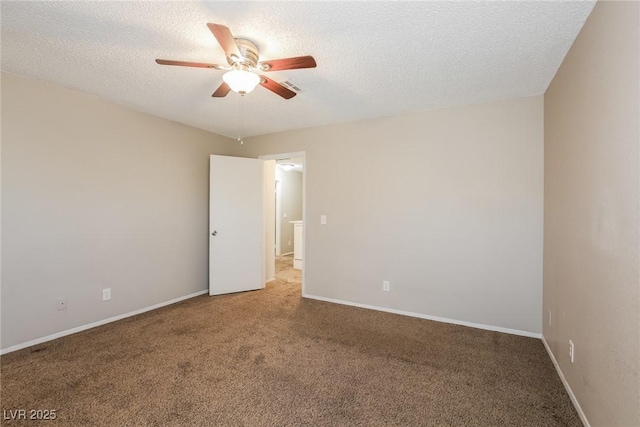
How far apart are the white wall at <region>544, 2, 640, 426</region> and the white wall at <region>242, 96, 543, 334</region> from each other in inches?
23.9

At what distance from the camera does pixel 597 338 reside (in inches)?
59.7

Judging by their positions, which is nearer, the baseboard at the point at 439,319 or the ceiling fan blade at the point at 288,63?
the ceiling fan blade at the point at 288,63

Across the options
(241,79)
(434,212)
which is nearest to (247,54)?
(241,79)

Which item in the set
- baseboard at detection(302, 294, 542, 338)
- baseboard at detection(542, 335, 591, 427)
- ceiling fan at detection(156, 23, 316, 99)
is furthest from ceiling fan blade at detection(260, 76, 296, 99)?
baseboard at detection(542, 335, 591, 427)

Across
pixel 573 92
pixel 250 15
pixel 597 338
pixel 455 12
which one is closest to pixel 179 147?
pixel 250 15

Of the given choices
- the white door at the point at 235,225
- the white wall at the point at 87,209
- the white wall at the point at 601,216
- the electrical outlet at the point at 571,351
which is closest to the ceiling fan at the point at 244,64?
the white wall at the point at 601,216

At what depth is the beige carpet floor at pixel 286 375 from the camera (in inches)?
67.8

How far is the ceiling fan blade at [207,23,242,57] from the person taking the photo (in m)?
1.43

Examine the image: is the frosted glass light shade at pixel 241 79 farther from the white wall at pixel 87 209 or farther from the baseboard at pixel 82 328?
the baseboard at pixel 82 328

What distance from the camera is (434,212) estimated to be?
3217mm

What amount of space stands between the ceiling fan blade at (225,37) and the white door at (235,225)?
2578 mm

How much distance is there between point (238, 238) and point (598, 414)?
390 centimetres

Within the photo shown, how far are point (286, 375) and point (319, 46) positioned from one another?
2429mm

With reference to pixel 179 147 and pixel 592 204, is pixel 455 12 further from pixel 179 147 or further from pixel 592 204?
pixel 179 147
